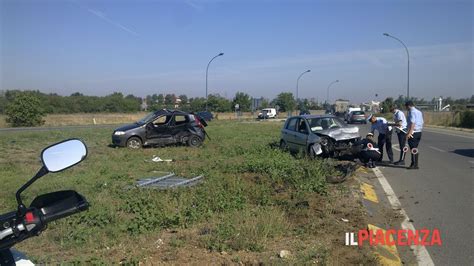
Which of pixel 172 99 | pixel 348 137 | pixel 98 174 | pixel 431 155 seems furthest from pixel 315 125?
pixel 172 99

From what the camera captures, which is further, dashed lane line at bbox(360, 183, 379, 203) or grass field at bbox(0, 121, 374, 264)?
dashed lane line at bbox(360, 183, 379, 203)

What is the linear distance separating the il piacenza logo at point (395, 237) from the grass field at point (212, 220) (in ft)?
0.63

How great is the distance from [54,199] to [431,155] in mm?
15185

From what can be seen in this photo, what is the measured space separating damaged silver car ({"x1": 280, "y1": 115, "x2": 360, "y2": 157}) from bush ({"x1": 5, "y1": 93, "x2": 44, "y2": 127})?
45.2 m

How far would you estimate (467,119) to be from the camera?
41469 millimetres

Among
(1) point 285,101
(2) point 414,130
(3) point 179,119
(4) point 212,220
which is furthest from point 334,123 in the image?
(1) point 285,101

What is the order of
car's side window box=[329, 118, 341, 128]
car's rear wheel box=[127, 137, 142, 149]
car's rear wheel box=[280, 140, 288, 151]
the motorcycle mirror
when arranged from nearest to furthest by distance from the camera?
the motorcycle mirror, car's side window box=[329, 118, 341, 128], car's rear wheel box=[280, 140, 288, 151], car's rear wheel box=[127, 137, 142, 149]

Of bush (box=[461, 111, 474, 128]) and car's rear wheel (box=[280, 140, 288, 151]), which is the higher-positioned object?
car's rear wheel (box=[280, 140, 288, 151])

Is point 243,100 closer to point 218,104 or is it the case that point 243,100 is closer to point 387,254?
point 218,104

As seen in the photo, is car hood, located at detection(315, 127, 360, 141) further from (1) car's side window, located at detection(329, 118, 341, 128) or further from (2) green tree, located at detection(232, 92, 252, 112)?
(2) green tree, located at detection(232, 92, 252, 112)

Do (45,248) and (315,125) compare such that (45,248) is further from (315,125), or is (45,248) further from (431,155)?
(431,155)

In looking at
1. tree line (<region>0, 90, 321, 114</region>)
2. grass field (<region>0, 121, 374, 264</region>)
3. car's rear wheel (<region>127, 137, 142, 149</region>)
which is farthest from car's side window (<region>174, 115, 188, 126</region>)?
tree line (<region>0, 90, 321, 114</region>)

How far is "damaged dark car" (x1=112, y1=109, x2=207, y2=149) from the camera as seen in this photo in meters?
18.6

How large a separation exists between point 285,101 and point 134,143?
10359cm
